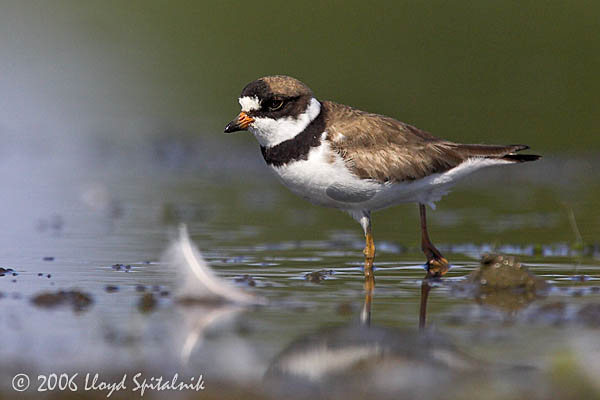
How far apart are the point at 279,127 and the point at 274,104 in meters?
0.23

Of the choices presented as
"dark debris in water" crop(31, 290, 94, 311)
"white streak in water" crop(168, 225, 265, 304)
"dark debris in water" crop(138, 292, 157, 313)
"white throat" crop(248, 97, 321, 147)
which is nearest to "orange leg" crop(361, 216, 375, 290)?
"white throat" crop(248, 97, 321, 147)

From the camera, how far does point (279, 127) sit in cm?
965

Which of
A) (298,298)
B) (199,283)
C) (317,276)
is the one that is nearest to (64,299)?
(199,283)

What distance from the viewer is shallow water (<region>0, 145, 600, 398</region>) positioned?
5.88 meters

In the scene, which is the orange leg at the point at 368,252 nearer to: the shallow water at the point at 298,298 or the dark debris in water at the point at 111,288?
the shallow water at the point at 298,298

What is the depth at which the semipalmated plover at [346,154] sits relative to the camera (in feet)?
31.3

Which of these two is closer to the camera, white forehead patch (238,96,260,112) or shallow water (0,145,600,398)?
shallow water (0,145,600,398)

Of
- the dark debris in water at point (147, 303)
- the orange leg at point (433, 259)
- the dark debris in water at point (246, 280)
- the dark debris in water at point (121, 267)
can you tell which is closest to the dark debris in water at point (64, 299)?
the dark debris in water at point (147, 303)

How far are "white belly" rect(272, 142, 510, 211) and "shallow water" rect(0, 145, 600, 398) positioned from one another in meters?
0.65

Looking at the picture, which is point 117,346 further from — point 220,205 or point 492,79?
point 492,79

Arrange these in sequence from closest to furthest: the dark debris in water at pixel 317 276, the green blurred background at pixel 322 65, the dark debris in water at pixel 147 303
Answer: the dark debris in water at pixel 147 303, the dark debris in water at pixel 317 276, the green blurred background at pixel 322 65

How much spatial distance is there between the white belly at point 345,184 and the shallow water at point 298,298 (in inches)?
25.6

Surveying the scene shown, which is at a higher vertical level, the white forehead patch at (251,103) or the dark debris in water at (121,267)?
the white forehead patch at (251,103)

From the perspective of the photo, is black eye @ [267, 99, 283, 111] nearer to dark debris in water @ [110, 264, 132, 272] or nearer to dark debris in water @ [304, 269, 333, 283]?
dark debris in water @ [304, 269, 333, 283]
